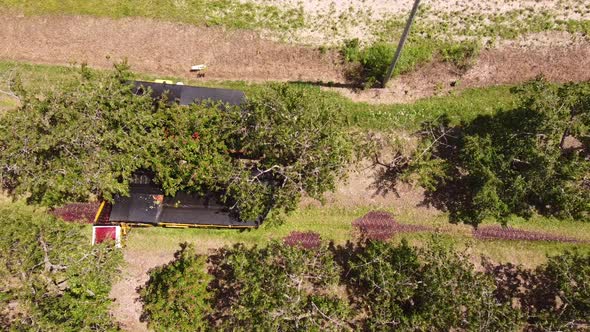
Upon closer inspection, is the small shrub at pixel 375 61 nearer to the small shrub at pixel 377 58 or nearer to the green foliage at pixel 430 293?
the small shrub at pixel 377 58

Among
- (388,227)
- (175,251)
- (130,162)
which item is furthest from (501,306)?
(130,162)

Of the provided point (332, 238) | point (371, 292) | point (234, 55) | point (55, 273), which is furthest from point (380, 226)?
point (55, 273)

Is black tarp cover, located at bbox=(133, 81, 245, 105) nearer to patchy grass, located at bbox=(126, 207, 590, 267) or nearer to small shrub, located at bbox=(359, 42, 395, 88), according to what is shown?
patchy grass, located at bbox=(126, 207, 590, 267)

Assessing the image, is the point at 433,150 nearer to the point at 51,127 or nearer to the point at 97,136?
the point at 97,136

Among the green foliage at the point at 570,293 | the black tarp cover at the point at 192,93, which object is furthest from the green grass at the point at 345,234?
the black tarp cover at the point at 192,93

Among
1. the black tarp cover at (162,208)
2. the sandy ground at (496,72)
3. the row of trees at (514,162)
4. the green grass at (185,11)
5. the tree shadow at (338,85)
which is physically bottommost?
the black tarp cover at (162,208)

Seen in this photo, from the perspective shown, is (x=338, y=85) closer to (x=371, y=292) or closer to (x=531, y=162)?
(x=531, y=162)
